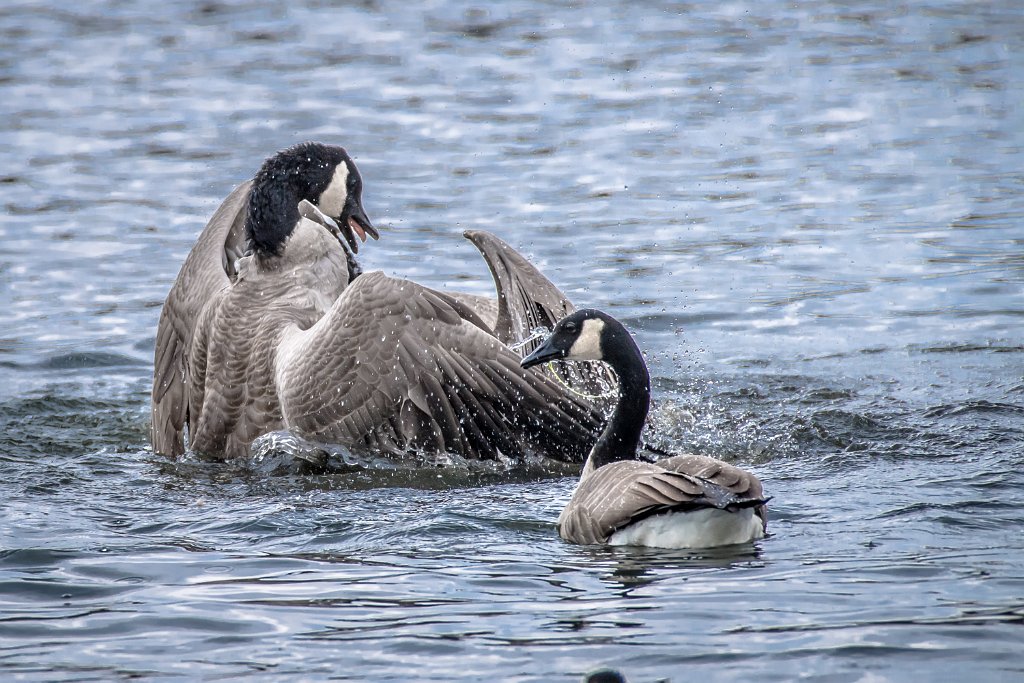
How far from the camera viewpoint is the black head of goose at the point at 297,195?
8.35 meters

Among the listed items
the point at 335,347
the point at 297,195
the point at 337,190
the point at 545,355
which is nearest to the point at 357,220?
the point at 337,190

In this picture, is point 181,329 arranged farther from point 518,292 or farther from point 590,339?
point 590,339

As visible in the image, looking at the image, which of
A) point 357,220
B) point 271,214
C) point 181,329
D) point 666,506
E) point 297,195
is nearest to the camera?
point 666,506

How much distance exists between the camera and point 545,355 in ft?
23.0

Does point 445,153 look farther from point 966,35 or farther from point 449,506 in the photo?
point 449,506

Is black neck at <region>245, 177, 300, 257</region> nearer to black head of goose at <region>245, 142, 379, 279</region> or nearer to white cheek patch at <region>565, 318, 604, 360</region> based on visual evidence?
black head of goose at <region>245, 142, 379, 279</region>

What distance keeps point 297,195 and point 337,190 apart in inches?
9.2

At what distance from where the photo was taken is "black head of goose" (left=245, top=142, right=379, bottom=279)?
835 centimetres

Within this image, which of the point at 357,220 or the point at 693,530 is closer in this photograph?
the point at 693,530

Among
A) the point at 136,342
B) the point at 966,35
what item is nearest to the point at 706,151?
the point at 966,35

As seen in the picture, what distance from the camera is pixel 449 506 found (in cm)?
678

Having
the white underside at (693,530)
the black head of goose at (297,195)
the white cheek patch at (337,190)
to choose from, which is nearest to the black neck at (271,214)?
the black head of goose at (297,195)

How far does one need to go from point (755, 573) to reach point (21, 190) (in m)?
10.4

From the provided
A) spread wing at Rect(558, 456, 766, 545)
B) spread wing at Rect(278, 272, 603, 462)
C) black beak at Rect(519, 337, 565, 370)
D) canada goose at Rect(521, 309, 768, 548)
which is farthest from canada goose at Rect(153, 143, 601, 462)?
spread wing at Rect(558, 456, 766, 545)
